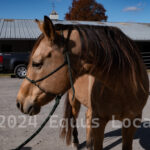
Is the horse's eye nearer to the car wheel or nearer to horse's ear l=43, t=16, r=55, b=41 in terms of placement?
horse's ear l=43, t=16, r=55, b=41

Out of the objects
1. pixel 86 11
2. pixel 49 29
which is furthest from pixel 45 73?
pixel 86 11

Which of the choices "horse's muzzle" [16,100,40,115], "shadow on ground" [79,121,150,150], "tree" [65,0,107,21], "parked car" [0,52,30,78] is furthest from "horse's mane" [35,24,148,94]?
"tree" [65,0,107,21]

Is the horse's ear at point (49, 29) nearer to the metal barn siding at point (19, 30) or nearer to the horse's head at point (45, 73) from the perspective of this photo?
the horse's head at point (45, 73)

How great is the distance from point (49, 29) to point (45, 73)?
0.33 metres

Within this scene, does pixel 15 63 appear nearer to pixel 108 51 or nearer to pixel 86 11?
pixel 108 51

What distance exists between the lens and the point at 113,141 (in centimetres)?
302

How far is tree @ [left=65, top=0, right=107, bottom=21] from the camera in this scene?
29.2m

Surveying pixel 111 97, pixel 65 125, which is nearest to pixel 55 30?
pixel 111 97

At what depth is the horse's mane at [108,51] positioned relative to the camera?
1.39m

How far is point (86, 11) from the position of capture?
30.2 meters

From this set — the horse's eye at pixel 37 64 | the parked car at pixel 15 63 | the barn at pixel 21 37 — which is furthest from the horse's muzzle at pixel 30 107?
the barn at pixel 21 37

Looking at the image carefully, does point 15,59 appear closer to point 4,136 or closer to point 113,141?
point 4,136

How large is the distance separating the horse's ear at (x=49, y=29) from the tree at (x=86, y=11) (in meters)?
29.1

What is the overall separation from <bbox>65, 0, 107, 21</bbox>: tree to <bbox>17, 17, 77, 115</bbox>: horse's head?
2909 cm
